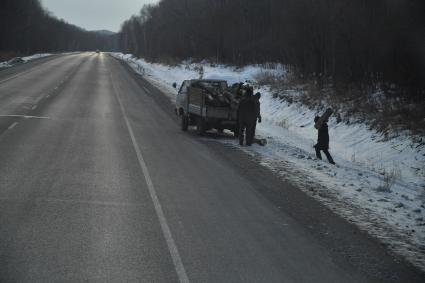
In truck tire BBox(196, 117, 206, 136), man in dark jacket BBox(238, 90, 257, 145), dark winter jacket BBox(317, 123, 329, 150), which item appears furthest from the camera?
truck tire BBox(196, 117, 206, 136)

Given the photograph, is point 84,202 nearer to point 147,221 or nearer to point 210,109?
point 147,221

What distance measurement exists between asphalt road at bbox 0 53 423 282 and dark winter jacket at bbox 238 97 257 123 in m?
1.64

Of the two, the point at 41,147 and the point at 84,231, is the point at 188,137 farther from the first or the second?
the point at 84,231

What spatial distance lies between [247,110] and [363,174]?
199 inches

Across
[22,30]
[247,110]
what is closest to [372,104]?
[247,110]

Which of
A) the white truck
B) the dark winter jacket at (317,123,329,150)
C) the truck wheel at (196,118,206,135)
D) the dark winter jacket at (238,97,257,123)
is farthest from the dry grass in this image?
the truck wheel at (196,118,206,135)

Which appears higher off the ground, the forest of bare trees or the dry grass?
the forest of bare trees

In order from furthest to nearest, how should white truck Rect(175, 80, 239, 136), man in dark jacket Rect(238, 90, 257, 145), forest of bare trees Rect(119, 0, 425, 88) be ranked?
1. forest of bare trees Rect(119, 0, 425, 88)
2. white truck Rect(175, 80, 239, 136)
3. man in dark jacket Rect(238, 90, 257, 145)

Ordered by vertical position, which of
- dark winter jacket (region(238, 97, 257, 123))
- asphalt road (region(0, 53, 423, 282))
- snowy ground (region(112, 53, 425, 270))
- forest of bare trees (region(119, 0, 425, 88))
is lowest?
snowy ground (region(112, 53, 425, 270))

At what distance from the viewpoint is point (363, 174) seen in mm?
12422

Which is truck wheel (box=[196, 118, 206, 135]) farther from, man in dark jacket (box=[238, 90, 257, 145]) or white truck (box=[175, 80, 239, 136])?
man in dark jacket (box=[238, 90, 257, 145])

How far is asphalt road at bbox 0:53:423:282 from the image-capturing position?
6.00m

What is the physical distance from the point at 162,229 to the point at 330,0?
2309 centimetres

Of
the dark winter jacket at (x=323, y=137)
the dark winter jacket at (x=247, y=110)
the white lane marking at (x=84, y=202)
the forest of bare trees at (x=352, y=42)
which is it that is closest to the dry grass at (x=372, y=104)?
the forest of bare trees at (x=352, y=42)
